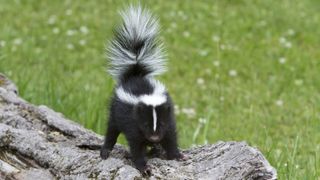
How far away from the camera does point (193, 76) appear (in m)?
8.27

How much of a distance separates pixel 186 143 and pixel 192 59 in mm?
3617

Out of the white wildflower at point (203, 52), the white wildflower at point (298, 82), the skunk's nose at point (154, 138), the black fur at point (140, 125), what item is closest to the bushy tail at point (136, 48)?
the black fur at point (140, 125)

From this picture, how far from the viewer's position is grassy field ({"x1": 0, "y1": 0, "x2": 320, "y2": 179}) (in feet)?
18.9

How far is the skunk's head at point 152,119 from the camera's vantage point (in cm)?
345

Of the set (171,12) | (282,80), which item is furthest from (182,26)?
(282,80)

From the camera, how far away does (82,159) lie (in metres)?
3.64

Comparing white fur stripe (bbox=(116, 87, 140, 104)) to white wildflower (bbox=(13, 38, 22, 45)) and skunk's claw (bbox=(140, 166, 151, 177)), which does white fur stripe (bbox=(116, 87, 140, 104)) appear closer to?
skunk's claw (bbox=(140, 166, 151, 177))

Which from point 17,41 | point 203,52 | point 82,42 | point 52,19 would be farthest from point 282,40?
point 17,41

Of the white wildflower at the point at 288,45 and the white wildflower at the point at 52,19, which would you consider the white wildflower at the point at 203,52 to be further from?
the white wildflower at the point at 52,19

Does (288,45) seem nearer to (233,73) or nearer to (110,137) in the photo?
(233,73)

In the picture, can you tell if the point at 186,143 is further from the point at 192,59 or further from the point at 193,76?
the point at 192,59

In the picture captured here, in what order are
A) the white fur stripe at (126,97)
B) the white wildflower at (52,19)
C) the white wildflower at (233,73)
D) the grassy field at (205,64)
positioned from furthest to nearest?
the white wildflower at (52,19) → the white wildflower at (233,73) → the grassy field at (205,64) → the white fur stripe at (126,97)

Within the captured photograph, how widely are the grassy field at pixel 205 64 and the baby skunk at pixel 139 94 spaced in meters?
1.09

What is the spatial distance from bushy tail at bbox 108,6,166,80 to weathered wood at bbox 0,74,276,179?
1.42 ft
